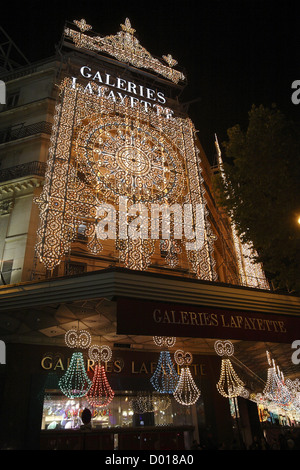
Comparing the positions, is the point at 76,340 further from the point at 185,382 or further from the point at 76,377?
the point at 185,382

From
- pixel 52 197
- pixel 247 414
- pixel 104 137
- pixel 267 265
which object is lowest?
pixel 247 414

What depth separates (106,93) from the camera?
64.0 ft

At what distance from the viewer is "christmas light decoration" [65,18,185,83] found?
19.5 m

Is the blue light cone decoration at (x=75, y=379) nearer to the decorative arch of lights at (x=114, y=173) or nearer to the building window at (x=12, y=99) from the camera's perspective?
the decorative arch of lights at (x=114, y=173)

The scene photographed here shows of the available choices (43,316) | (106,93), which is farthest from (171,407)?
(106,93)

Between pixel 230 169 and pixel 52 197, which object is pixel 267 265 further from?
pixel 52 197

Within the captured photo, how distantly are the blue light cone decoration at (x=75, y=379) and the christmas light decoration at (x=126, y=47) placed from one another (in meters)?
17.8

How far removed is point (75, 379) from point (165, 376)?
403 centimetres

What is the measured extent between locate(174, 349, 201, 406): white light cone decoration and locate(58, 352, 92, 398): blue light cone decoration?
398 cm

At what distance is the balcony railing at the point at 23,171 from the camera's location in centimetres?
1648

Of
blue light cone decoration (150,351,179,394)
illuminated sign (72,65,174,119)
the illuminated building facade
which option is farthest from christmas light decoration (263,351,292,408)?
illuminated sign (72,65,174,119)

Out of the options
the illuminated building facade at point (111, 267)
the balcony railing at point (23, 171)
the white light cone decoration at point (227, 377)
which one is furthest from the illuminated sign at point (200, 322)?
the balcony railing at point (23, 171)
